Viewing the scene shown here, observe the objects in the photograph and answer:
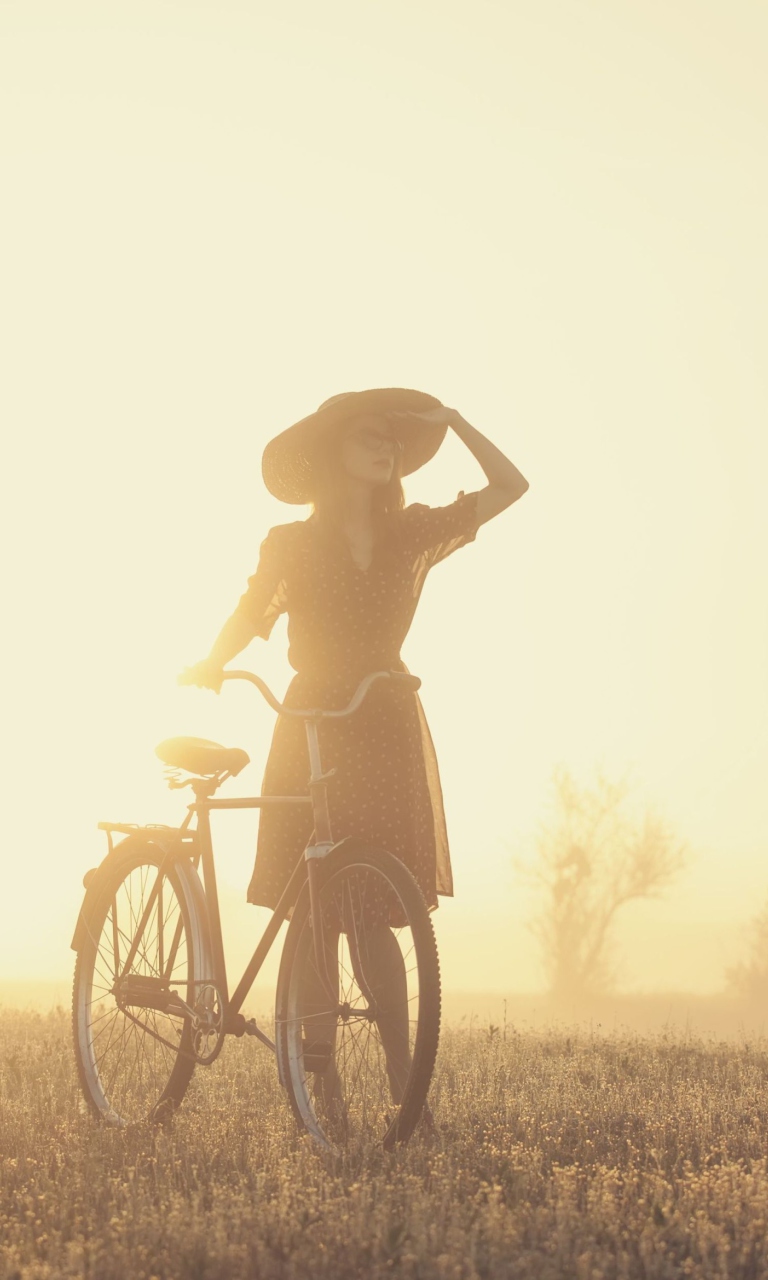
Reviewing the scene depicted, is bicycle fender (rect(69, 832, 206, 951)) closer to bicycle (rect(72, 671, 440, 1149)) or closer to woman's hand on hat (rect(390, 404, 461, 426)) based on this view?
bicycle (rect(72, 671, 440, 1149))

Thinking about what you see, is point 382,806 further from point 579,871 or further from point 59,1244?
point 579,871

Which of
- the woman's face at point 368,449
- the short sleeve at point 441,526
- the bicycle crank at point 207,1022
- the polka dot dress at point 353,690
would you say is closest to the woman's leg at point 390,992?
the polka dot dress at point 353,690

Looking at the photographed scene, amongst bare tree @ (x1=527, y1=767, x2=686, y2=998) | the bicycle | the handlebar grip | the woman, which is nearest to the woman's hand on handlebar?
the woman

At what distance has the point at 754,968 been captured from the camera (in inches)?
2221

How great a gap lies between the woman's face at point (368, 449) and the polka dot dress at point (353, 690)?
0.72ft

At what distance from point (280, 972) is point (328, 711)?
3.41ft

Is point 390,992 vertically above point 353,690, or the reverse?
point 353,690

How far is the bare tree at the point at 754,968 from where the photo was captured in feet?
183

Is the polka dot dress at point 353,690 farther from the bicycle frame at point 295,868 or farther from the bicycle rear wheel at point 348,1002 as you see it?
the bicycle rear wheel at point 348,1002

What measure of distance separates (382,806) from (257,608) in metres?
1.06

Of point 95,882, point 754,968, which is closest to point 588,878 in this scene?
point 754,968

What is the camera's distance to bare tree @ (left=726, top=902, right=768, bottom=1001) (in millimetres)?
55781

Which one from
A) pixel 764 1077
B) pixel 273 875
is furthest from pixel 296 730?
pixel 764 1077

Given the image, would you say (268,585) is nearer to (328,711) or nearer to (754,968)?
(328,711)
